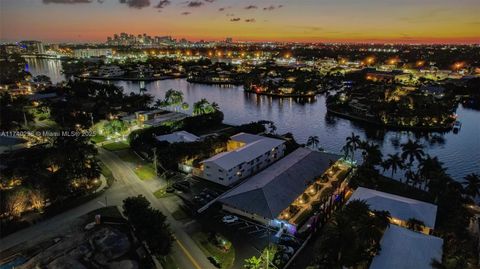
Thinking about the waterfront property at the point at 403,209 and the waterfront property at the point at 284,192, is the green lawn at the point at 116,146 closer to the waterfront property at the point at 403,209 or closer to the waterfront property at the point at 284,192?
the waterfront property at the point at 284,192

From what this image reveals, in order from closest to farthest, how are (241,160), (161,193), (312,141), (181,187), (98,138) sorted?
(161,193) < (181,187) < (241,160) < (312,141) < (98,138)

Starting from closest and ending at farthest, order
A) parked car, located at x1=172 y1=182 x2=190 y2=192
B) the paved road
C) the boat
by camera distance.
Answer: the paved road < parked car, located at x1=172 y1=182 x2=190 y2=192 < the boat

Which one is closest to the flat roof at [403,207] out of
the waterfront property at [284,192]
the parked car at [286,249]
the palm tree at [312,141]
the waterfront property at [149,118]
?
Answer: the waterfront property at [284,192]

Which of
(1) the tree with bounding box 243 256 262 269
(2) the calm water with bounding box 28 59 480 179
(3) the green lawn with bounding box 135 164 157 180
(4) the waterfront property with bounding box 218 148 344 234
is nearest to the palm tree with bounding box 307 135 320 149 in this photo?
(2) the calm water with bounding box 28 59 480 179

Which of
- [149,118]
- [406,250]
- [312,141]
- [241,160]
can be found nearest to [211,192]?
[241,160]

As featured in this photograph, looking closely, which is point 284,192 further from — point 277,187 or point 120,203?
point 120,203

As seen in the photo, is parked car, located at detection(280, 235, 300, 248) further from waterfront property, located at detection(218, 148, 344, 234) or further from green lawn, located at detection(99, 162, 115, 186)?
green lawn, located at detection(99, 162, 115, 186)
